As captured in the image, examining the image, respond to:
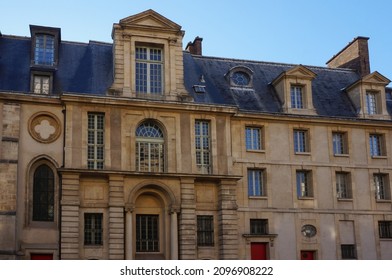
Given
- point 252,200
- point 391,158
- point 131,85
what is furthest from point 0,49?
point 391,158

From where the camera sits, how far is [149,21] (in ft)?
101

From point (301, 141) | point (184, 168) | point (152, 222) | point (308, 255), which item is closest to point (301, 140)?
point (301, 141)

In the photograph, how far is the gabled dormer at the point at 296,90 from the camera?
33250 millimetres

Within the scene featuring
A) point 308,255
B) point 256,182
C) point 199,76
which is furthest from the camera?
point 199,76

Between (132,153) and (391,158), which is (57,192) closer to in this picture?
(132,153)

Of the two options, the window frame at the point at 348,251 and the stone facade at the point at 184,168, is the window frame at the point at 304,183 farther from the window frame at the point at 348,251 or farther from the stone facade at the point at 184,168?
the window frame at the point at 348,251

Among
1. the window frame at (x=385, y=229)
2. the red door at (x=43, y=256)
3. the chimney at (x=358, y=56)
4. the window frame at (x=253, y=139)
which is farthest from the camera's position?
the chimney at (x=358, y=56)

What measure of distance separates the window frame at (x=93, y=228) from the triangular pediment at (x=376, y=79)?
1701 cm

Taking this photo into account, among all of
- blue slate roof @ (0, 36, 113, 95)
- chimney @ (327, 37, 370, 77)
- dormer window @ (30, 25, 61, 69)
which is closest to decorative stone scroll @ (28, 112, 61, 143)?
blue slate roof @ (0, 36, 113, 95)

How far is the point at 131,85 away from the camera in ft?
98.7

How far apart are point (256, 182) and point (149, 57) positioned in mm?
8334

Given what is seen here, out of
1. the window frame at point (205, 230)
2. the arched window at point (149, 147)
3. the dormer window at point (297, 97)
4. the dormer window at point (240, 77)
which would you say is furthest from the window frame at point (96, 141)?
the dormer window at point (297, 97)

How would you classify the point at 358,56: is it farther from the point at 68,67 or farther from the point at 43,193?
the point at 43,193

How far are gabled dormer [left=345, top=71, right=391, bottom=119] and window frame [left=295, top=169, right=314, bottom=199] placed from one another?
5.05 meters
